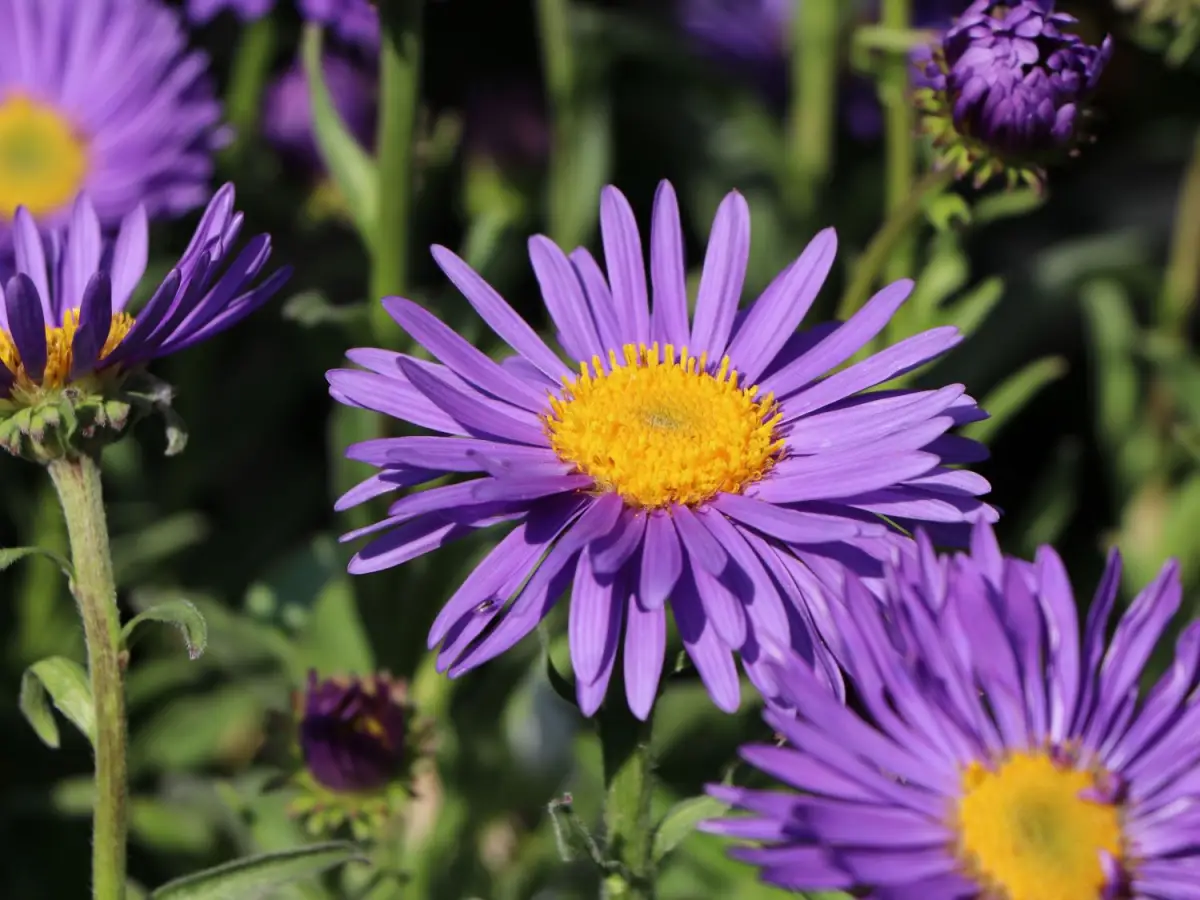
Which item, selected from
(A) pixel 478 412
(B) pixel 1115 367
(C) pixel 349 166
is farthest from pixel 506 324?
(B) pixel 1115 367

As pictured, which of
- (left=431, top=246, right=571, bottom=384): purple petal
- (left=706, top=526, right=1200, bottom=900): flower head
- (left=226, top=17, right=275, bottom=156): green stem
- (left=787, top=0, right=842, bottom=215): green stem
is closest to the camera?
(left=706, top=526, right=1200, bottom=900): flower head

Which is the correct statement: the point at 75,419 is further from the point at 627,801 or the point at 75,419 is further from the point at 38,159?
the point at 38,159

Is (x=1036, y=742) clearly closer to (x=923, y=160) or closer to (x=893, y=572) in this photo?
(x=893, y=572)

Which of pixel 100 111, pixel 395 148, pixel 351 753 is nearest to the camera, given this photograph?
pixel 351 753

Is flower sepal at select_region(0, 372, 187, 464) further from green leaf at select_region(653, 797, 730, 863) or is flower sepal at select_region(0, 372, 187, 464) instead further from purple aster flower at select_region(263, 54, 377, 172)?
purple aster flower at select_region(263, 54, 377, 172)

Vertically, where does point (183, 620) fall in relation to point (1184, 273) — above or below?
below

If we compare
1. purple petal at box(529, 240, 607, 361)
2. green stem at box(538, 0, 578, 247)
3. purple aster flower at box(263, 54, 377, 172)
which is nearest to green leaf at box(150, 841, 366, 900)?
purple petal at box(529, 240, 607, 361)
